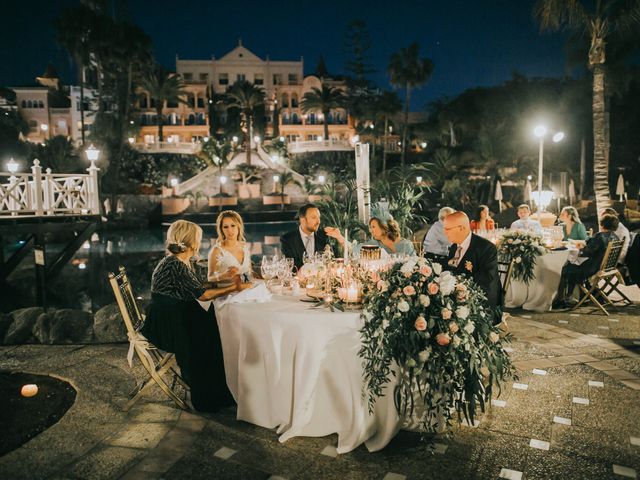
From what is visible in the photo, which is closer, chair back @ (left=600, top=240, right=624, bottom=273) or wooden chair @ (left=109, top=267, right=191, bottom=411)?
wooden chair @ (left=109, top=267, right=191, bottom=411)

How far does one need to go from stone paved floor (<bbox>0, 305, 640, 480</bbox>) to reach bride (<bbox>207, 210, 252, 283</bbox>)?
4.36ft

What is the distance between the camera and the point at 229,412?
431 cm

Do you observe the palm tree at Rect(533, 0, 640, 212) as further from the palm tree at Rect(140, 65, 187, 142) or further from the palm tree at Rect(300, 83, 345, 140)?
the palm tree at Rect(140, 65, 187, 142)


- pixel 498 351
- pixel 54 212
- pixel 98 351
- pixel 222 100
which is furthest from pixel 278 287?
pixel 222 100

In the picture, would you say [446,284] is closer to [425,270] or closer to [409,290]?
[425,270]

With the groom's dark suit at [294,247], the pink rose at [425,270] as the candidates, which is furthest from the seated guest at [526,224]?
the pink rose at [425,270]

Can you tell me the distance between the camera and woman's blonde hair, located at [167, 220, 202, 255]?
4.07 meters

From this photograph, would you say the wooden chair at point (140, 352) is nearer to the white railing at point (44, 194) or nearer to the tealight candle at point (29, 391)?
the tealight candle at point (29, 391)

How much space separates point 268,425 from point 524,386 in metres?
2.52

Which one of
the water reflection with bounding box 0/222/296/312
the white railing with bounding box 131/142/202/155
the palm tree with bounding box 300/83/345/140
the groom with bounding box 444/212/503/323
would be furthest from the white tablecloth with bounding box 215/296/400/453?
the palm tree with bounding box 300/83/345/140

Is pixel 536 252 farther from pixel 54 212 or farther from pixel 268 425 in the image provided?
pixel 54 212

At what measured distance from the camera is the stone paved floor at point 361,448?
3373mm

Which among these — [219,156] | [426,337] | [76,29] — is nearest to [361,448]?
[426,337]

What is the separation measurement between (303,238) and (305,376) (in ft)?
8.67
